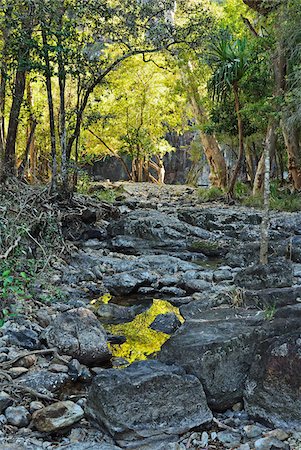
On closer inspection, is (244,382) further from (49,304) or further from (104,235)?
(104,235)

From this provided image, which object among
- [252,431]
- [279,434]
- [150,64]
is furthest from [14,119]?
[150,64]

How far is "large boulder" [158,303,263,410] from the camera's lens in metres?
2.95

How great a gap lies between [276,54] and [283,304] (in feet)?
25.3

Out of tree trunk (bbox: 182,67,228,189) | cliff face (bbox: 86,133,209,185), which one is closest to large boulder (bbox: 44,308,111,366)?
tree trunk (bbox: 182,67,228,189)

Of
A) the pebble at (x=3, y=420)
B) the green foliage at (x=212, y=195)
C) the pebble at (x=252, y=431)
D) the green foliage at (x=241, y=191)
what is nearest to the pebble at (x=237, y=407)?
the pebble at (x=252, y=431)

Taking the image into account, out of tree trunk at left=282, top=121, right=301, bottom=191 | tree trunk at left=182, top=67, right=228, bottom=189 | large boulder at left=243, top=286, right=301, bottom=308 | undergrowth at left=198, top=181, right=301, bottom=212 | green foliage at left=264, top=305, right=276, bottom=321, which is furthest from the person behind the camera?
tree trunk at left=182, top=67, right=228, bottom=189

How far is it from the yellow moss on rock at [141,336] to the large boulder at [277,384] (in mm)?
1150

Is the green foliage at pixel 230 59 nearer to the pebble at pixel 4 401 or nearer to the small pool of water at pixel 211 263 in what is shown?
the small pool of water at pixel 211 263

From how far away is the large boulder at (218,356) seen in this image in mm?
2950

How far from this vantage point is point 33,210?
6.84 meters

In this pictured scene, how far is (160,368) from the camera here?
117 inches

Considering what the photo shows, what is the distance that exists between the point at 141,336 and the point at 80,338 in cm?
81

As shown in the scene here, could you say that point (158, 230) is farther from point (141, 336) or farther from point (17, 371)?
point (17, 371)

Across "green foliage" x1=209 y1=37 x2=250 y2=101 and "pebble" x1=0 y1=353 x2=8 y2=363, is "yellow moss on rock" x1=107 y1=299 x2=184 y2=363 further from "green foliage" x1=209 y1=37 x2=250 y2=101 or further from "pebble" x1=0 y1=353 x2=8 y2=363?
"green foliage" x1=209 y1=37 x2=250 y2=101
